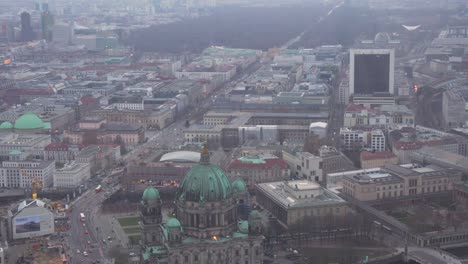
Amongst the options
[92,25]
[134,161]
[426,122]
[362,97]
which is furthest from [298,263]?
[92,25]

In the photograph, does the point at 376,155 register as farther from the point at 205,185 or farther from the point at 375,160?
the point at 205,185

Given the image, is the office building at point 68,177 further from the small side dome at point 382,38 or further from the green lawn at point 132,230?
the small side dome at point 382,38

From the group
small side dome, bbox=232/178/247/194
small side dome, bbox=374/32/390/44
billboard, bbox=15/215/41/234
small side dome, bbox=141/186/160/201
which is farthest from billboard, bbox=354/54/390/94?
small side dome, bbox=141/186/160/201

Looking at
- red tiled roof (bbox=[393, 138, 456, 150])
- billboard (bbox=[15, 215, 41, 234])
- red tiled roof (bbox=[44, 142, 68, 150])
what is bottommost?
billboard (bbox=[15, 215, 41, 234])

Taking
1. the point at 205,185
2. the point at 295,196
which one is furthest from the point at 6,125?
the point at 205,185

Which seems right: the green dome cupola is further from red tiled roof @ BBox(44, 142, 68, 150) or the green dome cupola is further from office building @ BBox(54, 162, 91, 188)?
red tiled roof @ BBox(44, 142, 68, 150)

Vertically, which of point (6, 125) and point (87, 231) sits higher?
point (6, 125)

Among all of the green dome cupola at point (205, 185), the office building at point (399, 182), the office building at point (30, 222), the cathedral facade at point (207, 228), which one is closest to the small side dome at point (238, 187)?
the cathedral facade at point (207, 228)
